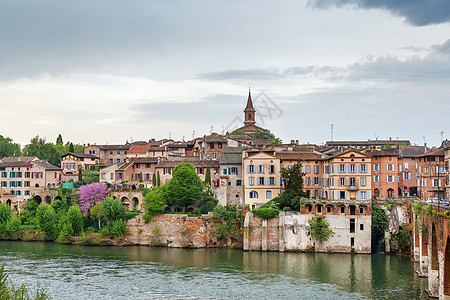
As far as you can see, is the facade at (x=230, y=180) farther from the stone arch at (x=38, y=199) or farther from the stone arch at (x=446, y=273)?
the stone arch at (x=446, y=273)

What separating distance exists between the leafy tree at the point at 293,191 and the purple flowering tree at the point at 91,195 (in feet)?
90.0

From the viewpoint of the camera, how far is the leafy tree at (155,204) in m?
75.4

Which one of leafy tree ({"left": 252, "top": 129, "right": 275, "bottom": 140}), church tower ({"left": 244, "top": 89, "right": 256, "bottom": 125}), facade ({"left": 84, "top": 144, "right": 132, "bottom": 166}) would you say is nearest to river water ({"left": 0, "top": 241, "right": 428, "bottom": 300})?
facade ({"left": 84, "top": 144, "right": 132, "bottom": 166})

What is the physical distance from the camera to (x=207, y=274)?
180 feet

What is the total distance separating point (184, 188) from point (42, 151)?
5576 centimetres

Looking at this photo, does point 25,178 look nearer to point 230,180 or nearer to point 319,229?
point 230,180

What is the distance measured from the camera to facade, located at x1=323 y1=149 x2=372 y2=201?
245 ft

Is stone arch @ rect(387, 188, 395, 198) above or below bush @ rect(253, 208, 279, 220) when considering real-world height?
above

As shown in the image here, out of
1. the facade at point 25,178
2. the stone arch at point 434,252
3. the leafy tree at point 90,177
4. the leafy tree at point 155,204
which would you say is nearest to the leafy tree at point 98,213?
the leafy tree at point 155,204

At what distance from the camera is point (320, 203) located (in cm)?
6919

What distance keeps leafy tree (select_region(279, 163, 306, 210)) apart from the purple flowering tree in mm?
27419

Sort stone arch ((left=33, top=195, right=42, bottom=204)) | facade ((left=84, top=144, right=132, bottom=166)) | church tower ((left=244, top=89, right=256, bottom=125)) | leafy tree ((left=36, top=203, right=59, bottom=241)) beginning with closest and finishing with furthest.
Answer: leafy tree ((left=36, top=203, right=59, bottom=241)) < stone arch ((left=33, top=195, right=42, bottom=204)) < facade ((left=84, top=144, right=132, bottom=166)) < church tower ((left=244, top=89, right=256, bottom=125))

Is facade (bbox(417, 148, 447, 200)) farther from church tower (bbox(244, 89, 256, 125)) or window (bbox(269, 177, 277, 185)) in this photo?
church tower (bbox(244, 89, 256, 125))

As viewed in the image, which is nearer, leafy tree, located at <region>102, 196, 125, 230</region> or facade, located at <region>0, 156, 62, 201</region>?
leafy tree, located at <region>102, 196, 125, 230</region>
